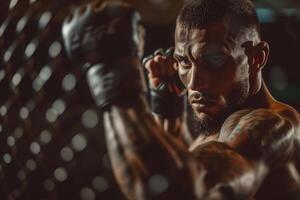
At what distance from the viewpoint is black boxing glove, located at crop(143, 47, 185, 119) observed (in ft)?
4.59

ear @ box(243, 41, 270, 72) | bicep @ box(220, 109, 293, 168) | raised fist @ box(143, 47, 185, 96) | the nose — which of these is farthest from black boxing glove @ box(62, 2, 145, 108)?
raised fist @ box(143, 47, 185, 96)

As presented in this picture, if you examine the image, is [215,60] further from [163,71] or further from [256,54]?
[163,71]

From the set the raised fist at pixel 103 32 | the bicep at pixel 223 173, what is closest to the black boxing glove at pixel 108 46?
the raised fist at pixel 103 32

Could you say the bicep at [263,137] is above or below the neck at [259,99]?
above

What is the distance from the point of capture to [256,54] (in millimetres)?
1135

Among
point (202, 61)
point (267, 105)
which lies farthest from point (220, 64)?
point (267, 105)

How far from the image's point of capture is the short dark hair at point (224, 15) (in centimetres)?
108

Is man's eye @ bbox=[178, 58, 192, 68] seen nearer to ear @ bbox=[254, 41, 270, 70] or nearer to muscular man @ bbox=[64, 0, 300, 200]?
muscular man @ bbox=[64, 0, 300, 200]

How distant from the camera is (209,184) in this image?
72cm

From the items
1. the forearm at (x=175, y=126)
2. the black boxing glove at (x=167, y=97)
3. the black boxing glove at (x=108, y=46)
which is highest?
the black boxing glove at (x=108, y=46)

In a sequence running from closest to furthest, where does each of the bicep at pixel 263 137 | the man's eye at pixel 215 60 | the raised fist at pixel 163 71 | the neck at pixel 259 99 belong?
the bicep at pixel 263 137 → the man's eye at pixel 215 60 → the neck at pixel 259 99 → the raised fist at pixel 163 71

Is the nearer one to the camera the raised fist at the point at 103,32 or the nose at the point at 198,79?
the raised fist at the point at 103,32

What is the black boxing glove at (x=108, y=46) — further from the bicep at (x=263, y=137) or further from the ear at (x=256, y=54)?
the ear at (x=256, y=54)

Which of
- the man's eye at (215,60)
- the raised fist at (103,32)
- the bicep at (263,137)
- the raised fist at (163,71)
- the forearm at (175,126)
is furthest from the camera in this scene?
the forearm at (175,126)
